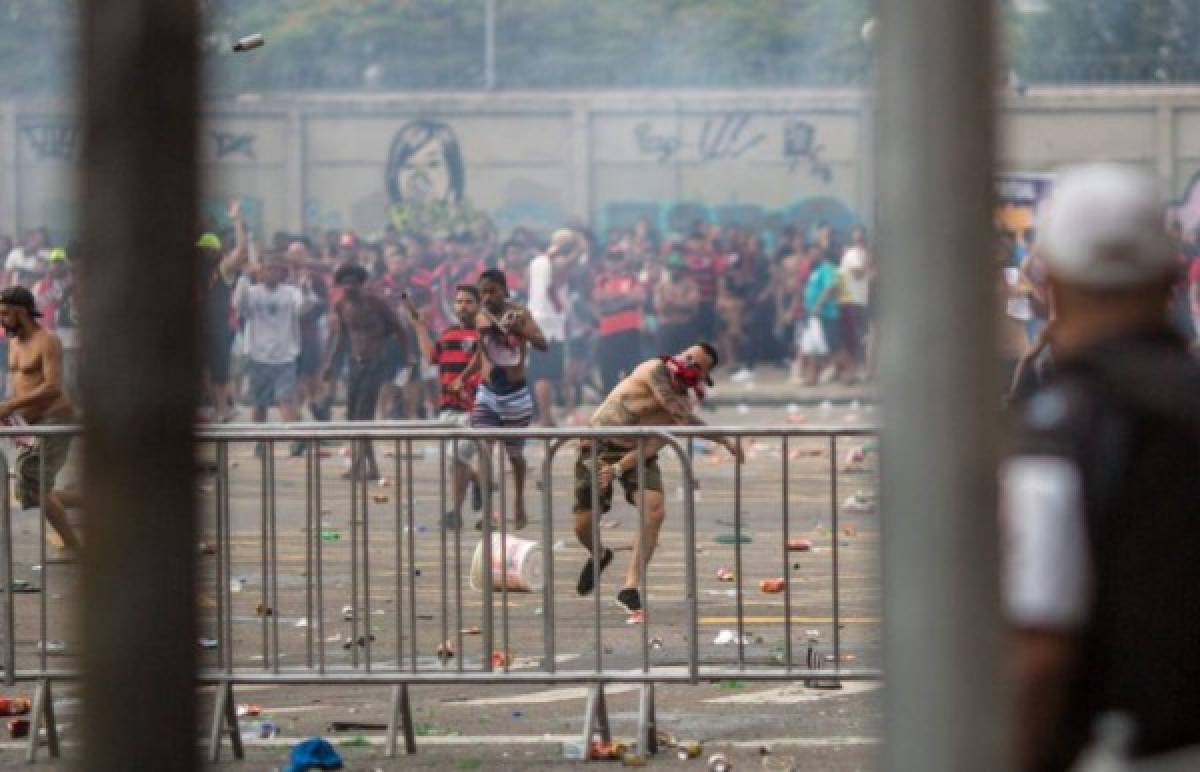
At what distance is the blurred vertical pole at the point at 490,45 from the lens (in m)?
47.9

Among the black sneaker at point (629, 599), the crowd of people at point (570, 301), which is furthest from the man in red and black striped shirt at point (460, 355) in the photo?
the black sneaker at point (629, 599)

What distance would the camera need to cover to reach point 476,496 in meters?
10.7

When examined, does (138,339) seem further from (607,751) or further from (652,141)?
(652,141)

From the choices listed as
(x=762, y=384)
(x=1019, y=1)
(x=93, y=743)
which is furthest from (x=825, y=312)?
(x=93, y=743)

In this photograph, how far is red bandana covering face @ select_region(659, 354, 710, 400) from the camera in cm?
1436

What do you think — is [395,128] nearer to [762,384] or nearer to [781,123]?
[781,123]

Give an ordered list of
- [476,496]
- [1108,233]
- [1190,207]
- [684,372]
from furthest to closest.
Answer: [1190,207] < [684,372] < [476,496] < [1108,233]

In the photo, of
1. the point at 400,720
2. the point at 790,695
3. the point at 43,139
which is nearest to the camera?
the point at 400,720

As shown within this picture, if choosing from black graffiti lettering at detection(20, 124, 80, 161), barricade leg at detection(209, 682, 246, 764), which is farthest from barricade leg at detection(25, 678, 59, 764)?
black graffiti lettering at detection(20, 124, 80, 161)

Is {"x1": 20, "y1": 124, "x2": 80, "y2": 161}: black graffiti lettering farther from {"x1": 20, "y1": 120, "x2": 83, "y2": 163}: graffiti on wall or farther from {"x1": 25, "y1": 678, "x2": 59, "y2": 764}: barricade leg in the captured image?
{"x1": 25, "y1": 678, "x2": 59, "y2": 764}: barricade leg

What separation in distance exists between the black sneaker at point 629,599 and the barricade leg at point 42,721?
7.35ft

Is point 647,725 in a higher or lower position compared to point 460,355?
lower

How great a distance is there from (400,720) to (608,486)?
5.32ft

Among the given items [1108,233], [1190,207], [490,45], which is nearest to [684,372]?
[1108,233]
